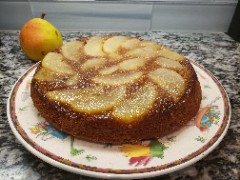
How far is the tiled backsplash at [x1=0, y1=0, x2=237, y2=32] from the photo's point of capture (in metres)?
1.53

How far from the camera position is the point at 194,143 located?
775 millimetres

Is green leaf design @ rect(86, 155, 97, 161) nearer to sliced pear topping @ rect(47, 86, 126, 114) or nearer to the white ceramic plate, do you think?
the white ceramic plate

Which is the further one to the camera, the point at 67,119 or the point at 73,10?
the point at 73,10

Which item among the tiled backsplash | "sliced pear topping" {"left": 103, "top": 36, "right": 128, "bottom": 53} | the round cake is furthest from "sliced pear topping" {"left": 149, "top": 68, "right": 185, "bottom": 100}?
the tiled backsplash

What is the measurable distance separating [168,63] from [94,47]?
0.90ft

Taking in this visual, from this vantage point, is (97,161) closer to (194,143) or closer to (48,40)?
(194,143)

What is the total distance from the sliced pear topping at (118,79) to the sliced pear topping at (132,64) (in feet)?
0.13

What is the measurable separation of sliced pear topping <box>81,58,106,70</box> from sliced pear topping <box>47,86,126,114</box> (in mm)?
131

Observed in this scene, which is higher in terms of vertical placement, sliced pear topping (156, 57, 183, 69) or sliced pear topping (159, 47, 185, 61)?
sliced pear topping (156, 57, 183, 69)

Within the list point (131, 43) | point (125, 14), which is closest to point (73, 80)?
point (131, 43)

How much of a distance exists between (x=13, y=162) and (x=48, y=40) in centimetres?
59

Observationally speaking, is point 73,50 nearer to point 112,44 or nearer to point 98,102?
point 112,44

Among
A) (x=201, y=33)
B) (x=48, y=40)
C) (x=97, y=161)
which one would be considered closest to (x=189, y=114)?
(x=97, y=161)

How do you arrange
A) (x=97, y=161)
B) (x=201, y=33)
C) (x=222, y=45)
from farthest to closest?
(x=201, y=33), (x=222, y=45), (x=97, y=161)
